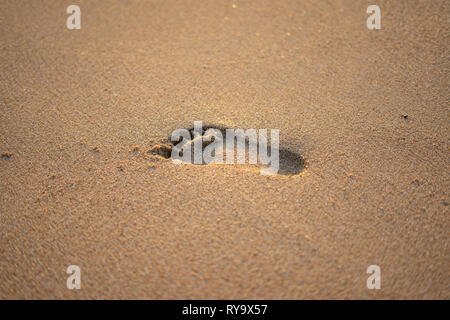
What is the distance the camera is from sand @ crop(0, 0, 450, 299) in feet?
3.58

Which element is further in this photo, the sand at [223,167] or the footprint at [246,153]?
the footprint at [246,153]

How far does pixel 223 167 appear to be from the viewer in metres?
1.39

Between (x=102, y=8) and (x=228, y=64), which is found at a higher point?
(x=102, y=8)

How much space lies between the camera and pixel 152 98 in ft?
5.48

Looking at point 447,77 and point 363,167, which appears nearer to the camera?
point 363,167

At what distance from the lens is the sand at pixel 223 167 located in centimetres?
109

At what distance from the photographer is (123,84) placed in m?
1.74

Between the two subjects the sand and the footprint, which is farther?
the footprint

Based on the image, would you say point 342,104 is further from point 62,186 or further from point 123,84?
point 62,186

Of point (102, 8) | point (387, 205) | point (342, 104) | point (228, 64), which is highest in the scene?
point (102, 8)

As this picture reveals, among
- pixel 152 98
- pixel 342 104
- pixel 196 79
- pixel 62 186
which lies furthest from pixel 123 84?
pixel 342 104
